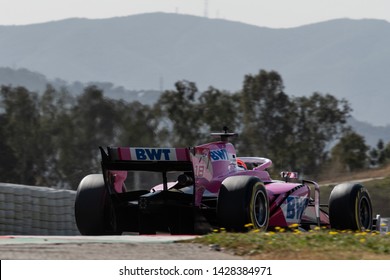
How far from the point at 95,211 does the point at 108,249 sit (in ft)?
12.3

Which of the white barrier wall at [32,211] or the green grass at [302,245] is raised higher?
the white barrier wall at [32,211]

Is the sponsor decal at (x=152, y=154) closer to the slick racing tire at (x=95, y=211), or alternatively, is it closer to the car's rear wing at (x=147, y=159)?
the car's rear wing at (x=147, y=159)

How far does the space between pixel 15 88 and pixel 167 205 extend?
3406 cm

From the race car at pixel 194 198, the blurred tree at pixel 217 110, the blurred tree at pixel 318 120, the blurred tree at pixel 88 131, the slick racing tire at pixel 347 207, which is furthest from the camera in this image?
the blurred tree at pixel 318 120

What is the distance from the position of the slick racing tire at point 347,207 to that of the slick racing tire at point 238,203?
6.16 ft

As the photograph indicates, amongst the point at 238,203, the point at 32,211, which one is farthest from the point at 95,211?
the point at 32,211

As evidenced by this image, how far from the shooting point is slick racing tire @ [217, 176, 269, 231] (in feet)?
40.7

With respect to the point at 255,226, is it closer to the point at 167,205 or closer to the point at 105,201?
the point at 167,205

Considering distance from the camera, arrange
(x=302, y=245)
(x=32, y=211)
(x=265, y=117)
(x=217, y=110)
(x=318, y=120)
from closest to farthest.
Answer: (x=302, y=245) → (x=32, y=211) → (x=217, y=110) → (x=265, y=117) → (x=318, y=120)

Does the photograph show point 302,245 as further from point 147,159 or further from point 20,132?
point 20,132

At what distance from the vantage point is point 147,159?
42.0ft

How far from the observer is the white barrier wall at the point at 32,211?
1547 cm

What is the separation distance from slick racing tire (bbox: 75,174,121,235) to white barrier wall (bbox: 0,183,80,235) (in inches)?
84.0

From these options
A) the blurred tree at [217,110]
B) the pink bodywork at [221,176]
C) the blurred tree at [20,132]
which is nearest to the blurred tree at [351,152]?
the blurred tree at [217,110]
